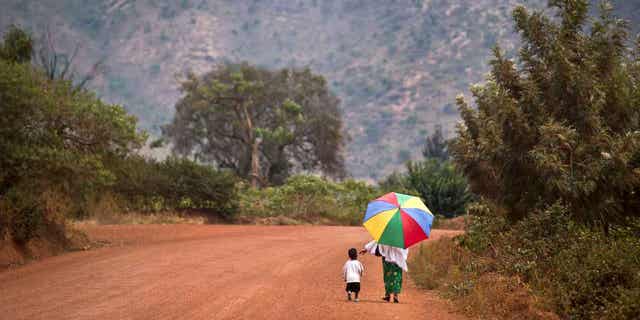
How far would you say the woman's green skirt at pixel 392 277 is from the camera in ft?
40.9

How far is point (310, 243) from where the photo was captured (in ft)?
75.4

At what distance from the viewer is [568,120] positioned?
607 inches

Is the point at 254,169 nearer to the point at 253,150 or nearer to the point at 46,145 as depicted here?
the point at 253,150

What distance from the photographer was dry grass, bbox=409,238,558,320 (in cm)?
1123

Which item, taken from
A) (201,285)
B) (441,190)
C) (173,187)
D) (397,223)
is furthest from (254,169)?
(397,223)

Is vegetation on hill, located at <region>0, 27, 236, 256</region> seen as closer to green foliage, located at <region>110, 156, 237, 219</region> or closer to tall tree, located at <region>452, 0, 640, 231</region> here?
green foliage, located at <region>110, 156, 237, 219</region>

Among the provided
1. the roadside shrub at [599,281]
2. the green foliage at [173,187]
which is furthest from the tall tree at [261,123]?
the roadside shrub at [599,281]

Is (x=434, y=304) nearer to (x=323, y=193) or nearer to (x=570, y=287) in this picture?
(x=570, y=287)

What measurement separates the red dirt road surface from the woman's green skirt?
29cm

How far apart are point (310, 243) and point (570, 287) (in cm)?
1236

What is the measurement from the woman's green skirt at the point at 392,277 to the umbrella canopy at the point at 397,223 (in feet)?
2.50

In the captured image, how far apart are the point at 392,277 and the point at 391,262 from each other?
1.14 ft

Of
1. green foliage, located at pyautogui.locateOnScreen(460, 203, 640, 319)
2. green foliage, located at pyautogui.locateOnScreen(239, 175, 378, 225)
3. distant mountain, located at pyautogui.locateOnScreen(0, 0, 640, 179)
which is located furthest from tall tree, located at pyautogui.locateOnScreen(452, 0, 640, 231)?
distant mountain, located at pyautogui.locateOnScreen(0, 0, 640, 179)

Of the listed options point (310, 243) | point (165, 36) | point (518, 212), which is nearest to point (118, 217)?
point (310, 243)
